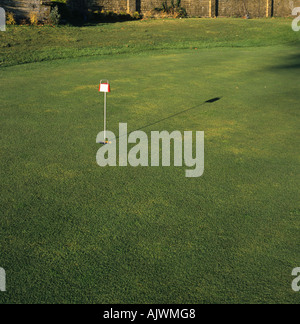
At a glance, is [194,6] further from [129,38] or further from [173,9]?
[129,38]

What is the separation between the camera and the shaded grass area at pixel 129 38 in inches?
696

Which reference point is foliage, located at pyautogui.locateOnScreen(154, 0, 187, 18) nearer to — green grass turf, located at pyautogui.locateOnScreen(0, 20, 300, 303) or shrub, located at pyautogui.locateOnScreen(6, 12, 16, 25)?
shrub, located at pyautogui.locateOnScreen(6, 12, 16, 25)

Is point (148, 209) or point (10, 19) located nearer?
point (148, 209)

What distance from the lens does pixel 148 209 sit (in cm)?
429

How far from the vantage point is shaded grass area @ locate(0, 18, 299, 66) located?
1769 centimetres

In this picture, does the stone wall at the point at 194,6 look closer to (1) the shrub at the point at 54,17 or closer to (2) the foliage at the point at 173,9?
(2) the foliage at the point at 173,9

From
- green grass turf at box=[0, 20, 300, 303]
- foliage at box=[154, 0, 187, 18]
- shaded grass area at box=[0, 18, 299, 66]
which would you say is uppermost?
foliage at box=[154, 0, 187, 18]

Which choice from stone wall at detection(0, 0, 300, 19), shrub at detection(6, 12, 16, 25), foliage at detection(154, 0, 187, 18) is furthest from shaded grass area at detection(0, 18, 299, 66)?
foliage at detection(154, 0, 187, 18)

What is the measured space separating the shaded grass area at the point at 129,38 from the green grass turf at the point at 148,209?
929 centimetres

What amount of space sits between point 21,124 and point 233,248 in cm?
482

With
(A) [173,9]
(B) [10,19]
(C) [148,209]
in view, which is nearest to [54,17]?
(B) [10,19]

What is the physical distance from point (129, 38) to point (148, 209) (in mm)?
19270

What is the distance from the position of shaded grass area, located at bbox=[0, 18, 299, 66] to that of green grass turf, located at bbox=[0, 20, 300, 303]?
9285 millimetres

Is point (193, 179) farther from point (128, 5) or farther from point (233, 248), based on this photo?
point (128, 5)
